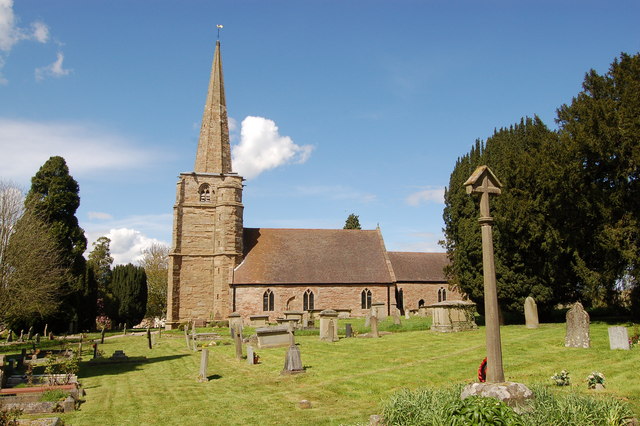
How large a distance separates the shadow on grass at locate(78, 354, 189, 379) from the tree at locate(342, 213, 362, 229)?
3979 centimetres

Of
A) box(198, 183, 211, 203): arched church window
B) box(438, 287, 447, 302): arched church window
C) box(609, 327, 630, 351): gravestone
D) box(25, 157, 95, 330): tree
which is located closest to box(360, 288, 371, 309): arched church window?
box(438, 287, 447, 302): arched church window

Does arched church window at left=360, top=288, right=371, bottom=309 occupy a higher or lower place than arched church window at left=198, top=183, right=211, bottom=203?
lower

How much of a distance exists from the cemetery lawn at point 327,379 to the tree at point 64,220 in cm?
2092

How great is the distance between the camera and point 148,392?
13.2 m

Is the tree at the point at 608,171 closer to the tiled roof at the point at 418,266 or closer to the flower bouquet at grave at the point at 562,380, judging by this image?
the flower bouquet at grave at the point at 562,380

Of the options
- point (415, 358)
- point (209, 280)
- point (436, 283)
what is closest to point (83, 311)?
point (209, 280)

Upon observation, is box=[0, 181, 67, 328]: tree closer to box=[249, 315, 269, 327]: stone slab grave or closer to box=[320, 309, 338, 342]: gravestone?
box=[249, 315, 269, 327]: stone slab grave

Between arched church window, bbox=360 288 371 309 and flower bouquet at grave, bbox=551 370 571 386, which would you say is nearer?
flower bouquet at grave, bbox=551 370 571 386

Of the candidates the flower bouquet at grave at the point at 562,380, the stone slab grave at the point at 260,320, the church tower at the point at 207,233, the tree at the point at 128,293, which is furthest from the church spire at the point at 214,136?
the flower bouquet at grave at the point at 562,380

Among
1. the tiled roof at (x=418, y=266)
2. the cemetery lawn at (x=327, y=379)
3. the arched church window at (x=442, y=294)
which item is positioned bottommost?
the cemetery lawn at (x=327, y=379)

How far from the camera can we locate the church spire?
41.7 metres

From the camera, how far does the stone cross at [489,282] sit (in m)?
7.89

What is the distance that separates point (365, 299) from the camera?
39.7 m

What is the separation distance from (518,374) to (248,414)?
246 inches
